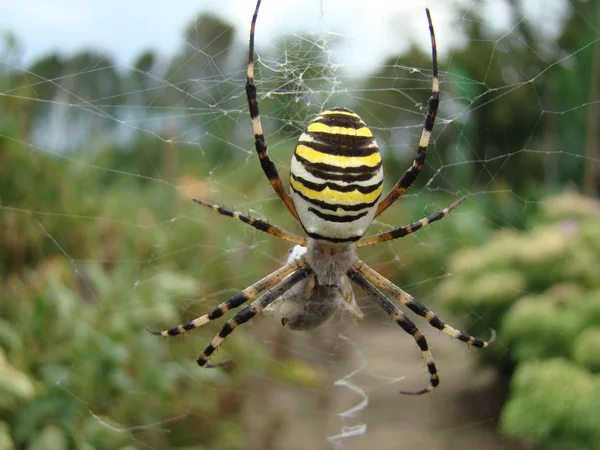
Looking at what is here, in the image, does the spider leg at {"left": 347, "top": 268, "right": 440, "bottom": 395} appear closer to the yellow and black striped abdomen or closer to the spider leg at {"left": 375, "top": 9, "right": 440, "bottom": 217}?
the spider leg at {"left": 375, "top": 9, "right": 440, "bottom": 217}

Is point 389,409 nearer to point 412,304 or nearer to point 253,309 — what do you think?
point 412,304

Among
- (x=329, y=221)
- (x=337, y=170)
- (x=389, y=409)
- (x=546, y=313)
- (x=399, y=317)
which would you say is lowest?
(x=389, y=409)

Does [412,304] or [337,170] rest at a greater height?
[337,170]

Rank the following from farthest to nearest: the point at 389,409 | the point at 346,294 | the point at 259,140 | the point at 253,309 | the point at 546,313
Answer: the point at 389,409, the point at 546,313, the point at 346,294, the point at 253,309, the point at 259,140

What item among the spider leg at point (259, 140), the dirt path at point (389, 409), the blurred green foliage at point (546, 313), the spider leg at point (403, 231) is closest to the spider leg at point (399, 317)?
the spider leg at point (403, 231)

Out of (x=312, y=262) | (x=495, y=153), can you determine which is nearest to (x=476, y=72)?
(x=495, y=153)

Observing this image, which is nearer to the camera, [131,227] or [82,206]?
[82,206]

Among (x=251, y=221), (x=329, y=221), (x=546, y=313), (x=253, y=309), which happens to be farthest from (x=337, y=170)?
(x=546, y=313)

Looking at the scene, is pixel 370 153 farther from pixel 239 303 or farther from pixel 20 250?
pixel 20 250
